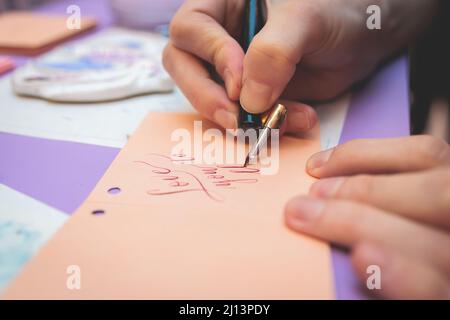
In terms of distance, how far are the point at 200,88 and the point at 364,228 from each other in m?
0.31

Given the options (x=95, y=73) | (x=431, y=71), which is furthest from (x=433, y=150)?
(x=431, y=71)

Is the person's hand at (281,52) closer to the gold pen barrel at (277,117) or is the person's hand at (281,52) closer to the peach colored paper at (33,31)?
the gold pen barrel at (277,117)

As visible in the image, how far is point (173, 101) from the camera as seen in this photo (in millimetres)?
651

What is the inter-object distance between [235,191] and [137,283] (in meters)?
0.14

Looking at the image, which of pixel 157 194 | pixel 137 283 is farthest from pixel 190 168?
pixel 137 283

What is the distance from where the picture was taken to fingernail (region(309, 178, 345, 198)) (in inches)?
15.3

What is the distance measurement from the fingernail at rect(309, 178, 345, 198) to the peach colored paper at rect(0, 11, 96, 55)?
666 mm

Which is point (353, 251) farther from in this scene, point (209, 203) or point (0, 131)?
point (0, 131)

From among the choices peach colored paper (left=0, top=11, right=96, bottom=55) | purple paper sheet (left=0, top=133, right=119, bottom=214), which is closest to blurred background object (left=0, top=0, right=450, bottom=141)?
peach colored paper (left=0, top=11, right=96, bottom=55)

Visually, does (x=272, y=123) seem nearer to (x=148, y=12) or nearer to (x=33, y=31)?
(x=148, y=12)

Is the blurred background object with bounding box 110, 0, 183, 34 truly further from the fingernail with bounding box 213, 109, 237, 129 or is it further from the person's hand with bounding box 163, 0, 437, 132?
the fingernail with bounding box 213, 109, 237, 129

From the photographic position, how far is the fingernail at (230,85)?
51cm

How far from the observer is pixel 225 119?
20.8 inches
